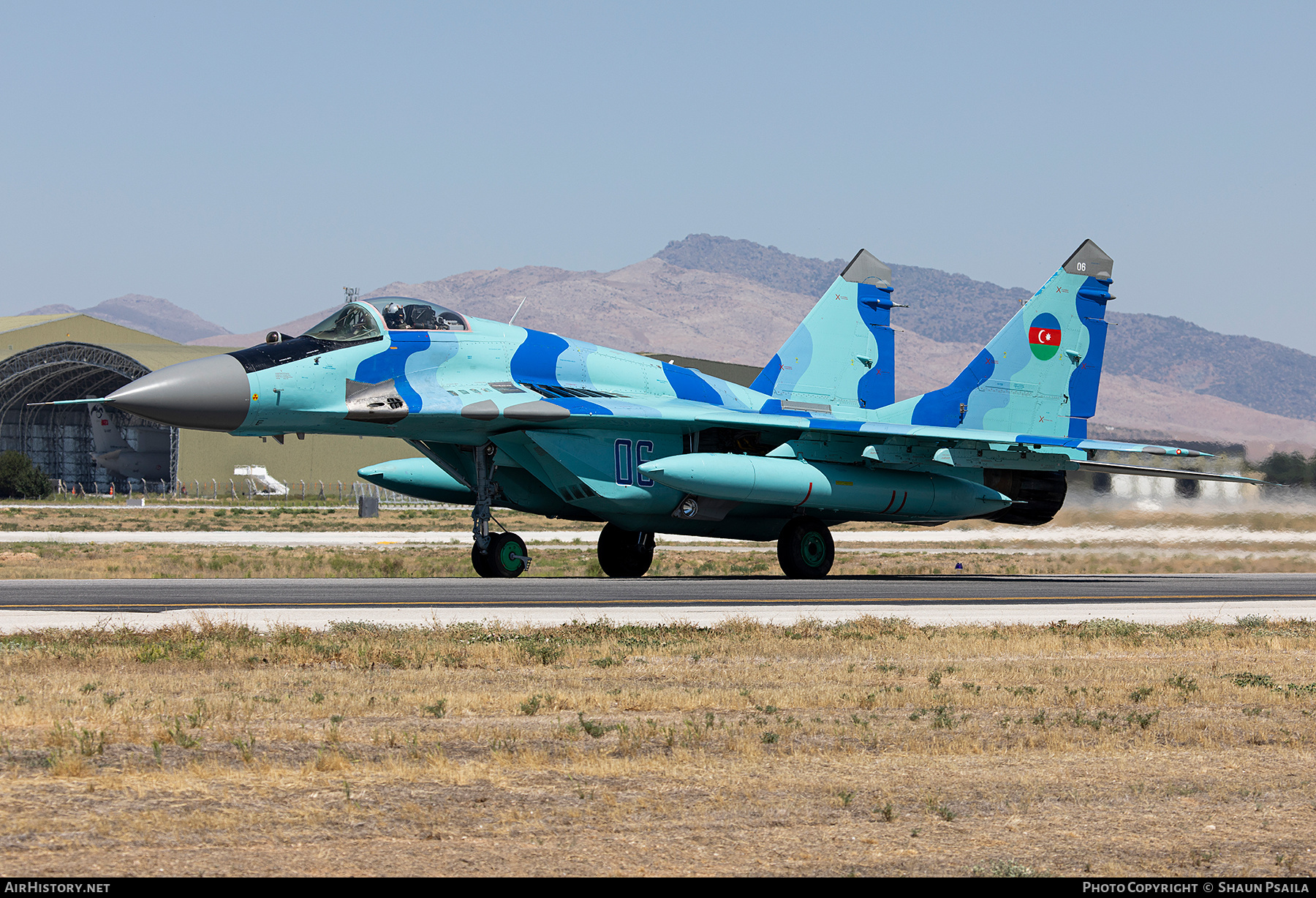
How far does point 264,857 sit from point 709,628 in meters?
8.61

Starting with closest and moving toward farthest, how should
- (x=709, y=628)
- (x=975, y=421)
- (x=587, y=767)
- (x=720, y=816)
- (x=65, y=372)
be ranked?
(x=720, y=816) → (x=587, y=767) → (x=709, y=628) → (x=975, y=421) → (x=65, y=372)

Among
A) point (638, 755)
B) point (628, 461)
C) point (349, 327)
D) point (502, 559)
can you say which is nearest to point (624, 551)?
point (628, 461)

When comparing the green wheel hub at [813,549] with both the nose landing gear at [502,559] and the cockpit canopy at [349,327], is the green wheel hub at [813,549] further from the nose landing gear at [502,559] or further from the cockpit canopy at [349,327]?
the cockpit canopy at [349,327]

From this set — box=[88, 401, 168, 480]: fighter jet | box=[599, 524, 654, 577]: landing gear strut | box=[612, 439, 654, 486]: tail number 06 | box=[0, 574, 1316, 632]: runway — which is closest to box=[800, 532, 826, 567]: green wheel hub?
box=[0, 574, 1316, 632]: runway

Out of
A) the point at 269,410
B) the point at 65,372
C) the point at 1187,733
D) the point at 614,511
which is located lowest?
the point at 1187,733

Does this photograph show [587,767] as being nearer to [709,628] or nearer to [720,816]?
[720,816]

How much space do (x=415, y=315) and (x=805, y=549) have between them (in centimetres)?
779

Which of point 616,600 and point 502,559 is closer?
point 616,600

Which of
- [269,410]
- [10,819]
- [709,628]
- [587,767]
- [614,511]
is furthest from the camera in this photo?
[614,511]

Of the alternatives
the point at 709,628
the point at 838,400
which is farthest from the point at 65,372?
the point at 709,628

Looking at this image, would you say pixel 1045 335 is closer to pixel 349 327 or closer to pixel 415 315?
pixel 415 315

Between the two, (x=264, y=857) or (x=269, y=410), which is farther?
(x=269, y=410)

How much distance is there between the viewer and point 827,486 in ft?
70.5

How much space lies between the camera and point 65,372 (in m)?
73.1
